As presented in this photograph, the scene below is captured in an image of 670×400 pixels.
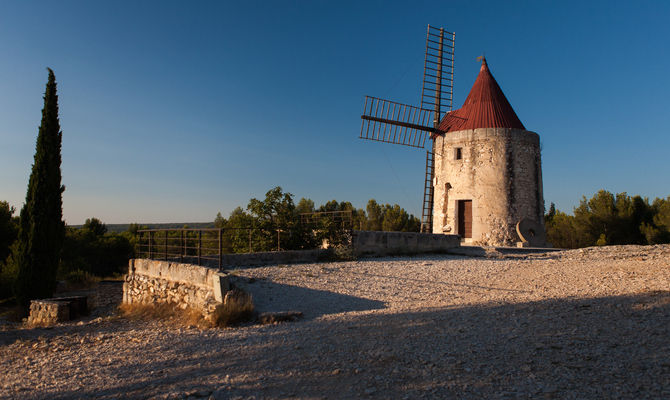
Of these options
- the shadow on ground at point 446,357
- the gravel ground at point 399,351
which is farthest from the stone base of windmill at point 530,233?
the shadow on ground at point 446,357

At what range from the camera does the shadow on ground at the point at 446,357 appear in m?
2.89

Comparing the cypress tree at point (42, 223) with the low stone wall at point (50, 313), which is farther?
the cypress tree at point (42, 223)

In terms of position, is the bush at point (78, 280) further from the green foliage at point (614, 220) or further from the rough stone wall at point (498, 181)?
the green foliage at point (614, 220)

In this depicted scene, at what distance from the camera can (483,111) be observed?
17.2 m

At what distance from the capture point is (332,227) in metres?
11.6

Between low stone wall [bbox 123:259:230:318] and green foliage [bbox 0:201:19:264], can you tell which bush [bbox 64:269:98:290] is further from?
low stone wall [bbox 123:259:230:318]

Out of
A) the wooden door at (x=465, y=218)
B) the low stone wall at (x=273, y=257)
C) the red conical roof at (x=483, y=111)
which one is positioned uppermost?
the red conical roof at (x=483, y=111)

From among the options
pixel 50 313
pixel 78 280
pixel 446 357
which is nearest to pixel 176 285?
pixel 50 313

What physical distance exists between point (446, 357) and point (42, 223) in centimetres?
1471

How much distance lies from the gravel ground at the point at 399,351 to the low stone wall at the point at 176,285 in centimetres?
68

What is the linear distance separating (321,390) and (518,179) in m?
15.0

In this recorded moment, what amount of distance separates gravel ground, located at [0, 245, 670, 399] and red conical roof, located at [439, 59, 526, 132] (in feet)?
34.5

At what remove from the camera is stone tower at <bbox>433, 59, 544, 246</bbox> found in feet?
52.1

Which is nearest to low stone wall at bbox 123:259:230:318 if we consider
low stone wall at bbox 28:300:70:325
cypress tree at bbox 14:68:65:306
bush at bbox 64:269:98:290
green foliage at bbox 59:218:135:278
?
low stone wall at bbox 28:300:70:325
